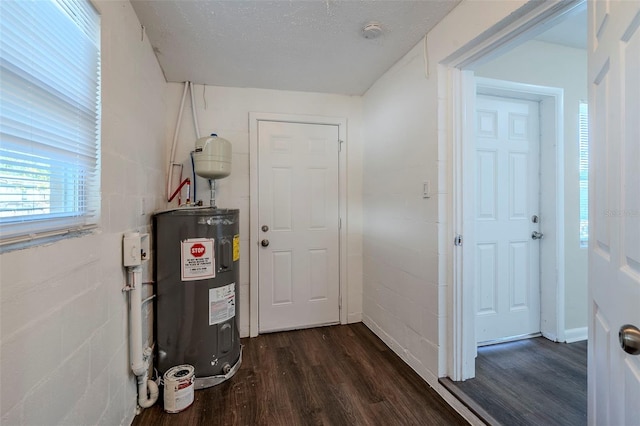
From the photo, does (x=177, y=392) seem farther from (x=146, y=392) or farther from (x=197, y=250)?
(x=197, y=250)

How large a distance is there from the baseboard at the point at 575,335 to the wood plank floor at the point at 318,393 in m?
1.44

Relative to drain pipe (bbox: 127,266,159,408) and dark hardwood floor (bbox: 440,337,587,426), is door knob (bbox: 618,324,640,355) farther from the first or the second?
drain pipe (bbox: 127,266,159,408)

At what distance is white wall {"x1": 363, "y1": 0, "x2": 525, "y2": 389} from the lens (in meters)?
1.91

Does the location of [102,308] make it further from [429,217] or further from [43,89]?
[429,217]

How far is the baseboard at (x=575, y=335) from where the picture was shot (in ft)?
8.09

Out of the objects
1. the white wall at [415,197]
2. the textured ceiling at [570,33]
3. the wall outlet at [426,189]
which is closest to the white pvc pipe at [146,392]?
the white wall at [415,197]

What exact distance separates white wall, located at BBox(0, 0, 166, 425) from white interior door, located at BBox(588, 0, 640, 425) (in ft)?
5.16

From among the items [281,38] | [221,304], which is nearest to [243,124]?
[281,38]

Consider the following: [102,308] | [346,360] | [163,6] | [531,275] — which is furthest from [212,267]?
[531,275]

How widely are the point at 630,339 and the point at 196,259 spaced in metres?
2.04

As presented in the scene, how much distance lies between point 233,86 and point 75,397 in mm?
2521

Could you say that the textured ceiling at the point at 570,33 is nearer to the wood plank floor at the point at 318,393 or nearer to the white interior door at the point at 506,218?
the white interior door at the point at 506,218

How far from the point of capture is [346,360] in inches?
92.4

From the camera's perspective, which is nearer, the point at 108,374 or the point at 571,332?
the point at 108,374
